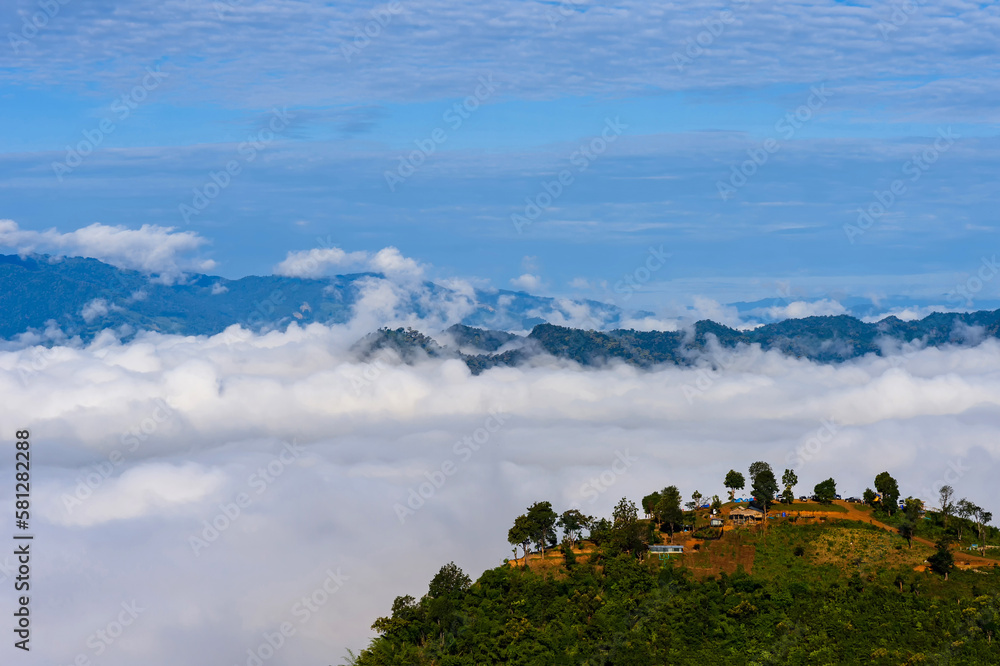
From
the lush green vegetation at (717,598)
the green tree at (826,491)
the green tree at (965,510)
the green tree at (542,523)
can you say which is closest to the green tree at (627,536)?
the lush green vegetation at (717,598)

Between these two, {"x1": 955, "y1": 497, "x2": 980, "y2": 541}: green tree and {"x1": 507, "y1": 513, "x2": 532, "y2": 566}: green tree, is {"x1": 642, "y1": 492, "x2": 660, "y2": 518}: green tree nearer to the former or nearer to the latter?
{"x1": 507, "y1": 513, "x2": 532, "y2": 566}: green tree

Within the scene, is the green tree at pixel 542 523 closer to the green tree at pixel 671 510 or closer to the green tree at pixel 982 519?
the green tree at pixel 671 510

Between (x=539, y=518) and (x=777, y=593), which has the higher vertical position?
(x=539, y=518)

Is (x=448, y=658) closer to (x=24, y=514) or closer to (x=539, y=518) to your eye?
(x=539, y=518)

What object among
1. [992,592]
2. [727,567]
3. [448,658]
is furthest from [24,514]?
[992,592]

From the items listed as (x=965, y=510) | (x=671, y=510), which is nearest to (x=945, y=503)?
(x=965, y=510)

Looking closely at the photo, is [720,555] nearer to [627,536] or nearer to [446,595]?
[627,536]

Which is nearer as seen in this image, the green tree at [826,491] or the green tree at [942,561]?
the green tree at [942,561]
